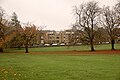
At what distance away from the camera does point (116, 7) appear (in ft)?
165

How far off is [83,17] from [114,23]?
7.72 meters

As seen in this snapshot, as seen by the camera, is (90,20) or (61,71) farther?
A: (90,20)

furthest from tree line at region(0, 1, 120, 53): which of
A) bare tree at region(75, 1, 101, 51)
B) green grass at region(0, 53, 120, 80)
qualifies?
green grass at region(0, 53, 120, 80)

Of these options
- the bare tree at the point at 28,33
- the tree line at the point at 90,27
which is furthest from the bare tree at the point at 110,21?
the bare tree at the point at 28,33

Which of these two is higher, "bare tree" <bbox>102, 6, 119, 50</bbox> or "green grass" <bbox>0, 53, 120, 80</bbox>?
"bare tree" <bbox>102, 6, 119, 50</bbox>

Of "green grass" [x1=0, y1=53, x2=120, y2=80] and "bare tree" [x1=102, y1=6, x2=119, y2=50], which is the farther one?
"bare tree" [x1=102, y1=6, x2=119, y2=50]

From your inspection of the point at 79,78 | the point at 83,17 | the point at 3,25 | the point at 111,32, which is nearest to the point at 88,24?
the point at 83,17

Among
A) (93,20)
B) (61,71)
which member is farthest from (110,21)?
(61,71)

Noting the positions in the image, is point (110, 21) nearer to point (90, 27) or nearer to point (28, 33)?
point (90, 27)

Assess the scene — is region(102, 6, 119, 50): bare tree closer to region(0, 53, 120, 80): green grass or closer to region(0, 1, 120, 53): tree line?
region(0, 1, 120, 53): tree line

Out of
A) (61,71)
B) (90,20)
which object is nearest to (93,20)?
(90,20)

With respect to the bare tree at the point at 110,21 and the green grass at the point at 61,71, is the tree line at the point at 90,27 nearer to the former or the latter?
the bare tree at the point at 110,21

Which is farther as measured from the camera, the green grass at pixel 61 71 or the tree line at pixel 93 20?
the tree line at pixel 93 20

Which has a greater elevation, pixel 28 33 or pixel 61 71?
pixel 28 33
